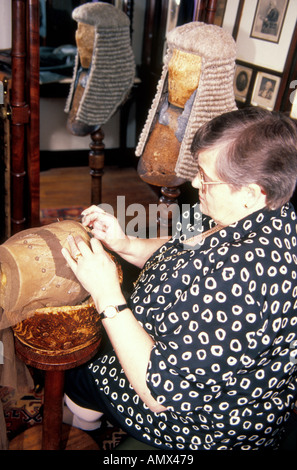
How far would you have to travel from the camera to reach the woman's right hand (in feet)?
4.89

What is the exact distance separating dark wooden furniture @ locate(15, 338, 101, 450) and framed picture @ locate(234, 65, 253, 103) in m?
1.89

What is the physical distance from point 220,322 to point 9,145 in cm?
140

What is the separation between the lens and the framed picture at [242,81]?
2.52 m

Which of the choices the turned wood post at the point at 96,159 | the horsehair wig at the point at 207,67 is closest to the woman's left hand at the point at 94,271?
the horsehair wig at the point at 207,67

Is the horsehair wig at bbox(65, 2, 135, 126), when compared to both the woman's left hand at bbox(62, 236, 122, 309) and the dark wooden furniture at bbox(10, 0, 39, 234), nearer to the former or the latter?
the dark wooden furniture at bbox(10, 0, 39, 234)

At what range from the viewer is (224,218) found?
122 centimetres

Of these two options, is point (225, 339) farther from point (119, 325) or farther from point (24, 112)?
point (24, 112)

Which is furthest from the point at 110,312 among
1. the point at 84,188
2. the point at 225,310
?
the point at 84,188

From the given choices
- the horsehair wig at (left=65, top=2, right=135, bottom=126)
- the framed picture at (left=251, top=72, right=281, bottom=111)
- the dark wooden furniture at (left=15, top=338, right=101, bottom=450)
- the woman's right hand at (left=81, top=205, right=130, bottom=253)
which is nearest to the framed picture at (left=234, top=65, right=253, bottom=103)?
the framed picture at (left=251, top=72, right=281, bottom=111)

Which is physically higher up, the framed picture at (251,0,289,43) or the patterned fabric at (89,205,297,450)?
the framed picture at (251,0,289,43)

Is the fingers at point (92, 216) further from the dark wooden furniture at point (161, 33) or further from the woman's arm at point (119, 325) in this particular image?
the dark wooden furniture at point (161, 33)
